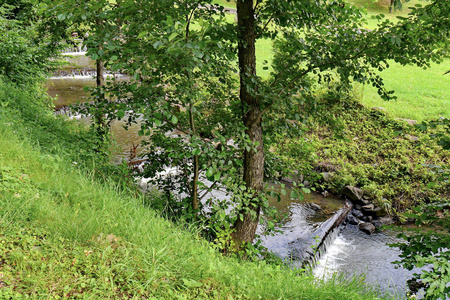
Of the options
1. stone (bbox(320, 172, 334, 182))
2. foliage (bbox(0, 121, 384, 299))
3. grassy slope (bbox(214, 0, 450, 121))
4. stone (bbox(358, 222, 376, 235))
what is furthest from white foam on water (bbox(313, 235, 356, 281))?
grassy slope (bbox(214, 0, 450, 121))

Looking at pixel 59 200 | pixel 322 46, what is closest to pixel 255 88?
pixel 322 46

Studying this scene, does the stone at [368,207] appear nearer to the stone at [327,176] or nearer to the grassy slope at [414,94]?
the stone at [327,176]

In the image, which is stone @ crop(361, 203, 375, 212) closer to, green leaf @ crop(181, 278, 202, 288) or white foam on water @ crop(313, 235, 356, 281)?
white foam on water @ crop(313, 235, 356, 281)

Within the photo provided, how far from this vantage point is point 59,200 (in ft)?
11.9

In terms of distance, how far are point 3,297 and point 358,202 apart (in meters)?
8.51

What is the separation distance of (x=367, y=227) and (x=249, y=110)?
5185 millimetres

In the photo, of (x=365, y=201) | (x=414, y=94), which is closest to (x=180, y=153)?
(x=365, y=201)

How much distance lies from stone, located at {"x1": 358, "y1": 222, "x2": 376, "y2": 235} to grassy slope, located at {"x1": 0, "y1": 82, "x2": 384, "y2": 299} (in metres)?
5.18

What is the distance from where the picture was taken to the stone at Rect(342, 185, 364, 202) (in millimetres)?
8961

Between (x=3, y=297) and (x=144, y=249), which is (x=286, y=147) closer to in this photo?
(x=144, y=249)

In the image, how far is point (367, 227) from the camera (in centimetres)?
801

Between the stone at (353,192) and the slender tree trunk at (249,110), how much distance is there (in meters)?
4.96

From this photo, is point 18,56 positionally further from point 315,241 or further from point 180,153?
point 315,241

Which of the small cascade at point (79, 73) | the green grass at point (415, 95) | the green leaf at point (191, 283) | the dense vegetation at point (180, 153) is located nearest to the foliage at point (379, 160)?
the green grass at point (415, 95)
